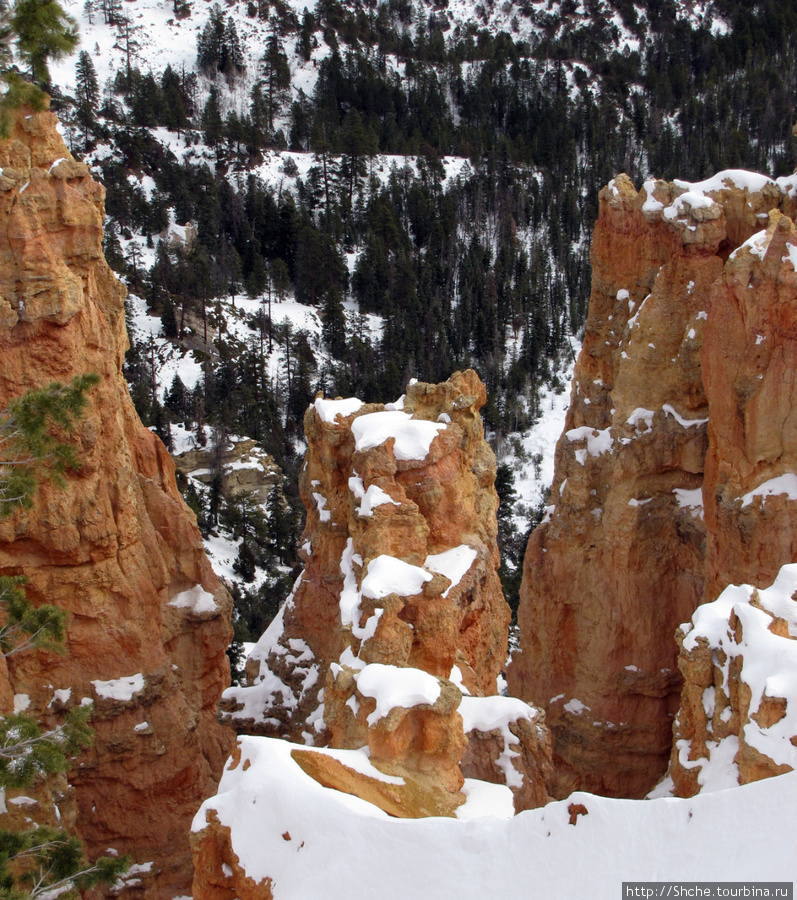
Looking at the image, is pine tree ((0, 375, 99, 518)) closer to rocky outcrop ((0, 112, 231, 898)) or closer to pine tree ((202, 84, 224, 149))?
rocky outcrop ((0, 112, 231, 898))

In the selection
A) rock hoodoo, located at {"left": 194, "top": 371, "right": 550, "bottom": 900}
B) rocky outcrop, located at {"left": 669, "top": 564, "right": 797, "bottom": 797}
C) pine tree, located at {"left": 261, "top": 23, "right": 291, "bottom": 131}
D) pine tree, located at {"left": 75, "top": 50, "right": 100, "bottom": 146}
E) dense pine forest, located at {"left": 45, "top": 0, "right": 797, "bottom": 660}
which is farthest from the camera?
pine tree, located at {"left": 261, "top": 23, "right": 291, "bottom": 131}

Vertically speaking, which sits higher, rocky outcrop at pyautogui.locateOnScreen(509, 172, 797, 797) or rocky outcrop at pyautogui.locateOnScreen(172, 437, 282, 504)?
rocky outcrop at pyautogui.locateOnScreen(509, 172, 797, 797)

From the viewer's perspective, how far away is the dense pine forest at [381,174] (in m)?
52.4

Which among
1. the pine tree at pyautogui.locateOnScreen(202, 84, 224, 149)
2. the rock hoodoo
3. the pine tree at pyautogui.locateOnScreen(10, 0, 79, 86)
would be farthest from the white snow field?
the pine tree at pyautogui.locateOnScreen(202, 84, 224, 149)

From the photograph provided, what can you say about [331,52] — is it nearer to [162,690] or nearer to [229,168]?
[229,168]

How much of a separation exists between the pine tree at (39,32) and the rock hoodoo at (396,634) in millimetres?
6849

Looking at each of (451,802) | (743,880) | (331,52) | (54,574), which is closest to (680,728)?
(451,802)

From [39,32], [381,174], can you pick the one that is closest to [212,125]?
[381,174]

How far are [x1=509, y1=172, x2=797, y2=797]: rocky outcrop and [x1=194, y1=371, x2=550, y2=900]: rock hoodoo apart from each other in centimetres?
415

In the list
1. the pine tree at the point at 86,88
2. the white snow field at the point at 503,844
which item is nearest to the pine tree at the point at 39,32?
the white snow field at the point at 503,844

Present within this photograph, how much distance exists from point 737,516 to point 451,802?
26.9 ft

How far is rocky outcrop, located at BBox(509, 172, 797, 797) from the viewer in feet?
53.2

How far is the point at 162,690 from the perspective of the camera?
17.1m

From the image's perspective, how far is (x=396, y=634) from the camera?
11734 mm
